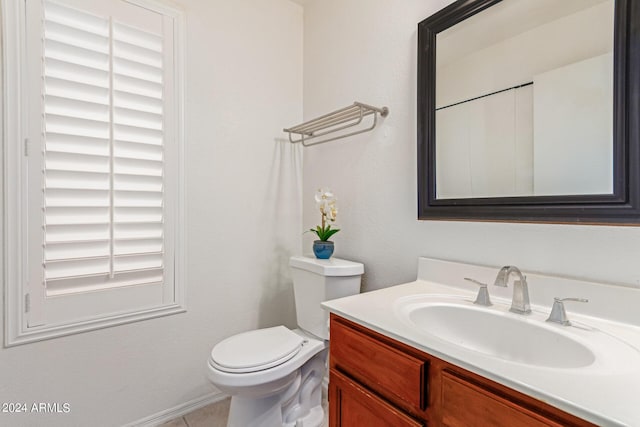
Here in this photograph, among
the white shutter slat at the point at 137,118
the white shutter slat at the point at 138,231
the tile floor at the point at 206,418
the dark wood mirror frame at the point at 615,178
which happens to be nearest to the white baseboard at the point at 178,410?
the tile floor at the point at 206,418

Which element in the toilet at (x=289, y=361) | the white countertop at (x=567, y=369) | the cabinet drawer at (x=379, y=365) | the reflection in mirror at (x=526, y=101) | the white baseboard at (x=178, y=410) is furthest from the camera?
the white baseboard at (x=178, y=410)

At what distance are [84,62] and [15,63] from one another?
23cm

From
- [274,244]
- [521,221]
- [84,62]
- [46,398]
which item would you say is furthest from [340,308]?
[84,62]

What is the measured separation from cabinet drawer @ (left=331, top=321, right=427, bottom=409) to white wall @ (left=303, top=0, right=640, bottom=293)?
0.54 meters

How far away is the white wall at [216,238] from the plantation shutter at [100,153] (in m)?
0.20

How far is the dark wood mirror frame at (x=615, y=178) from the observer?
0.79 meters

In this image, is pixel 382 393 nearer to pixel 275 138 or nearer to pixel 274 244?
pixel 274 244

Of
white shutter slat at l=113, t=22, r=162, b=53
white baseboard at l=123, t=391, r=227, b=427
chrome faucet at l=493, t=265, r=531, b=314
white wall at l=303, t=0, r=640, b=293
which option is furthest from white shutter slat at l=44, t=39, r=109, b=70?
chrome faucet at l=493, t=265, r=531, b=314

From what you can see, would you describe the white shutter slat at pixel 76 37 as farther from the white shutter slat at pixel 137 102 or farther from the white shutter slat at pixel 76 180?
the white shutter slat at pixel 76 180

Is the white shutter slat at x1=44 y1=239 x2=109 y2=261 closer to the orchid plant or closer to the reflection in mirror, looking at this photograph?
the orchid plant

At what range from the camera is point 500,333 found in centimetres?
92

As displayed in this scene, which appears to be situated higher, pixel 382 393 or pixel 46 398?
pixel 382 393

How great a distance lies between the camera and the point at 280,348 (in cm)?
135

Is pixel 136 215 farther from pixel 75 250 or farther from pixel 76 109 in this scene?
pixel 76 109
